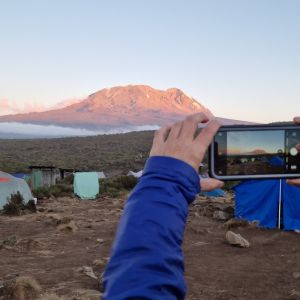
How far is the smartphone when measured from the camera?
1.63m

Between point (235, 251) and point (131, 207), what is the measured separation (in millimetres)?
9261

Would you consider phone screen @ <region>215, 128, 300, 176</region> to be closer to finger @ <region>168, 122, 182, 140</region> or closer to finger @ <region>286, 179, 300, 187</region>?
finger @ <region>286, 179, 300, 187</region>

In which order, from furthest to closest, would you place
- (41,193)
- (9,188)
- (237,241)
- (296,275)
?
(41,193), (9,188), (237,241), (296,275)

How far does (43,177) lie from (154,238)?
27781 millimetres

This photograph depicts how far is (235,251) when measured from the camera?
9828mm

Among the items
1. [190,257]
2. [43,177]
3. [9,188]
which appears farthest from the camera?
[43,177]

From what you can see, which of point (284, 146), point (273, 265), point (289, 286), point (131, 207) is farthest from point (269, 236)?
point (131, 207)

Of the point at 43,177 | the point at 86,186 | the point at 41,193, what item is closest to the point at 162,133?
the point at 41,193

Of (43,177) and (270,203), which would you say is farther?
(43,177)

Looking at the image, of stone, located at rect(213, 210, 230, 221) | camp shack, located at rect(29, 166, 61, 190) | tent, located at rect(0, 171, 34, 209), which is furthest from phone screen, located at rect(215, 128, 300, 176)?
camp shack, located at rect(29, 166, 61, 190)

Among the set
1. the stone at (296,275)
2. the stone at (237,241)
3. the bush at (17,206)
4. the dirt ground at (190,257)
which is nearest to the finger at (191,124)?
the dirt ground at (190,257)

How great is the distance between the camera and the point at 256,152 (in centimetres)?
174

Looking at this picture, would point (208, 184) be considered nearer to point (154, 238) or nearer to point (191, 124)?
point (191, 124)

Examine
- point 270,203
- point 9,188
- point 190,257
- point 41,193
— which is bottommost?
point 41,193
